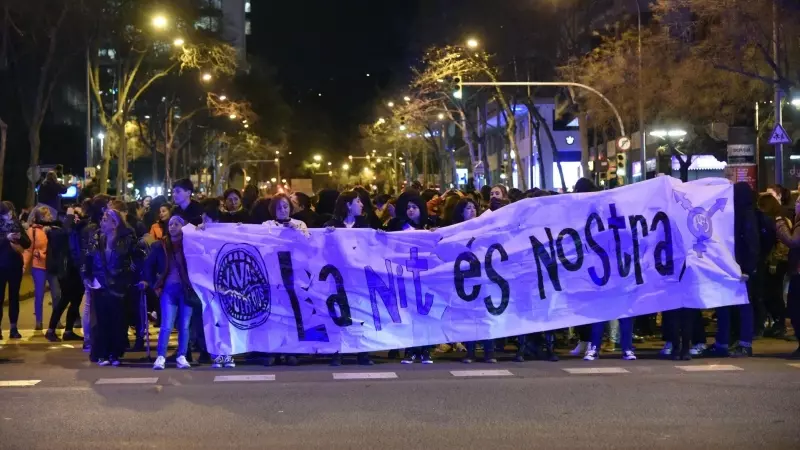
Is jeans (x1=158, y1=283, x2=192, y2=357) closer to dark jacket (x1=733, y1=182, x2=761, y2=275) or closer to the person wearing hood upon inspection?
the person wearing hood

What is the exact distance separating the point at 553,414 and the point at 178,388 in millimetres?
3470

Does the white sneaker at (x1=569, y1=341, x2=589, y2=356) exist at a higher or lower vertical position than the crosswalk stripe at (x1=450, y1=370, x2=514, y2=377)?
higher

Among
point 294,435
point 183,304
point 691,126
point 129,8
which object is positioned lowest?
point 294,435

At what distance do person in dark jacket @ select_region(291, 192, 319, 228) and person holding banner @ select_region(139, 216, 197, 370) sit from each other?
1.57 m

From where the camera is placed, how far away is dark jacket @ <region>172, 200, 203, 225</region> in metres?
11.2

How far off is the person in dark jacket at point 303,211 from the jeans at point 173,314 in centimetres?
169

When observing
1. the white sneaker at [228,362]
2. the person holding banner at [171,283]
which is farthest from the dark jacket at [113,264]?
the white sneaker at [228,362]

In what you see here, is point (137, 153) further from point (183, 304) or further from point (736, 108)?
point (183, 304)

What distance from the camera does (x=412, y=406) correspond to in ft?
28.0

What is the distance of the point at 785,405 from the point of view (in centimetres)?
841

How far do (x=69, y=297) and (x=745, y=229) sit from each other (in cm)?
825

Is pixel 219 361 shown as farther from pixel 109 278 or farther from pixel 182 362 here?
pixel 109 278

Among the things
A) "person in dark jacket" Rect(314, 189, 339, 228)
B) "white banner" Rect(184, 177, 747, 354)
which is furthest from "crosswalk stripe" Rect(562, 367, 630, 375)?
"person in dark jacket" Rect(314, 189, 339, 228)

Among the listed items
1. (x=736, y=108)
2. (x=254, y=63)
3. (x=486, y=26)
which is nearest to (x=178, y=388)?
(x=736, y=108)
